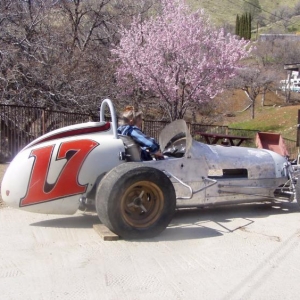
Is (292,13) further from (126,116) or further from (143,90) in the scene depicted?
(126,116)

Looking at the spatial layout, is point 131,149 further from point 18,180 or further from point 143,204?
point 18,180

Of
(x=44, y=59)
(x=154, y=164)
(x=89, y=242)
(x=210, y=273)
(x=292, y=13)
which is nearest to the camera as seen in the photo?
(x=210, y=273)

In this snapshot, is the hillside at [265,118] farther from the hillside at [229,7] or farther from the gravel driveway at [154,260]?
the hillside at [229,7]

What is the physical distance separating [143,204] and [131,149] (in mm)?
845

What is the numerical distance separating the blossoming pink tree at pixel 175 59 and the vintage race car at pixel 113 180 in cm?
1262

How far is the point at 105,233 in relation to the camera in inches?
231

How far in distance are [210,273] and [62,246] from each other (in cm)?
165

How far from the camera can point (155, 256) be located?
530cm

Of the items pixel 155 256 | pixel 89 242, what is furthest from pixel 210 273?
pixel 89 242

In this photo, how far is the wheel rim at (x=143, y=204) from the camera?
589 centimetres

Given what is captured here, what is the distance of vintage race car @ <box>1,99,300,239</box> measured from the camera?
582cm

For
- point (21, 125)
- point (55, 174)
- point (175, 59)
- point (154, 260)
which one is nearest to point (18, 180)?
point (55, 174)

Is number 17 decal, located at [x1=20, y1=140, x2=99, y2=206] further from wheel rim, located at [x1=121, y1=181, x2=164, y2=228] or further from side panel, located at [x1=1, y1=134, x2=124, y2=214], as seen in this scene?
wheel rim, located at [x1=121, y1=181, x2=164, y2=228]

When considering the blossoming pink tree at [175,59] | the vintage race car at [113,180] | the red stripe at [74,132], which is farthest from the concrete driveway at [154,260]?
the blossoming pink tree at [175,59]
